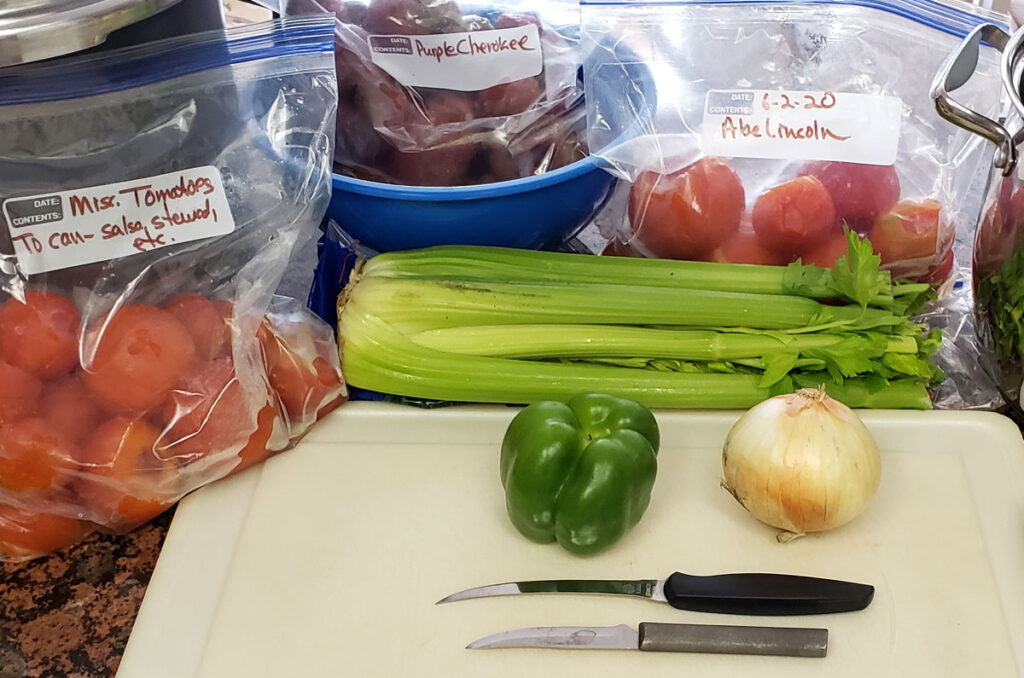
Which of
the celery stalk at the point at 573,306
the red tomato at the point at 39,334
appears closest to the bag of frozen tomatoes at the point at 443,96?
the celery stalk at the point at 573,306

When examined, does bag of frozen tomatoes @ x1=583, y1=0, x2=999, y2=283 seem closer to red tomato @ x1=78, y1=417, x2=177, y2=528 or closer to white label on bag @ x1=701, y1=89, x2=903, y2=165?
white label on bag @ x1=701, y1=89, x2=903, y2=165

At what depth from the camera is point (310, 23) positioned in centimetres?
94

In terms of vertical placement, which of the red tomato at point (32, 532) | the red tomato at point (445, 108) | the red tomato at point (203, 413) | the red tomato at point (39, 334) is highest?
the red tomato at point (445, 108)

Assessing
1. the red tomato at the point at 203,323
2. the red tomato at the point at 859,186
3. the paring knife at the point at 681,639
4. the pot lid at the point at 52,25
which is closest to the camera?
the pot lid at the point at 52,25

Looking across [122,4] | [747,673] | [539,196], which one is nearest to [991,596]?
[747,673]

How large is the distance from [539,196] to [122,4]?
1.43ft

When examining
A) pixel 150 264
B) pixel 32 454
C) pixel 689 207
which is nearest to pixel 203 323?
pixel 150 264

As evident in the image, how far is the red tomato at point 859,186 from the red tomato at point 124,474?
72cm

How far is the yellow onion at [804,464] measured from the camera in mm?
794

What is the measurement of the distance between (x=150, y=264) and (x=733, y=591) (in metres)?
0.60

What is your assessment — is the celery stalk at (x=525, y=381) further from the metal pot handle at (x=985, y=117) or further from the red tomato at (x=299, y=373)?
the metal pot handle at (x=985, y=117)

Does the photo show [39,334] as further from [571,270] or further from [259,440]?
[571,270]

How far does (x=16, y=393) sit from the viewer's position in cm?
79

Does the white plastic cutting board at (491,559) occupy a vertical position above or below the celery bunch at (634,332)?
below
